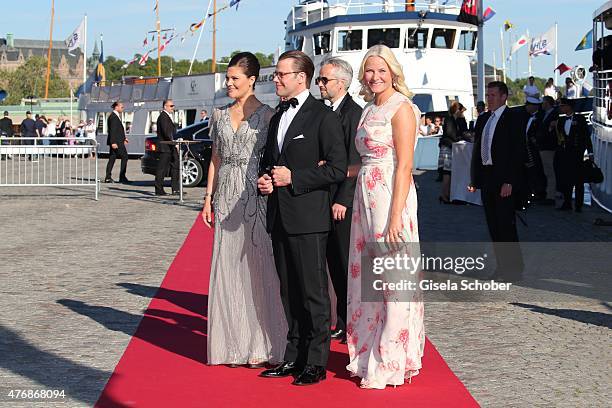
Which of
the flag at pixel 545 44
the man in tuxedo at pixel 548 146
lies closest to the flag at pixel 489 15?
the flag at pixel 545 44

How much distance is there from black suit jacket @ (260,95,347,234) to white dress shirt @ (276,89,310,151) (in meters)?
0.03

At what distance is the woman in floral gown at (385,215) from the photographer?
6141 mm

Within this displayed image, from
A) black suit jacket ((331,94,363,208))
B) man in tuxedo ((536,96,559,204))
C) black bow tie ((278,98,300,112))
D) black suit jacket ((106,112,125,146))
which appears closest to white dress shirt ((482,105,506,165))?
black suit jacket ((331,94,363,208))

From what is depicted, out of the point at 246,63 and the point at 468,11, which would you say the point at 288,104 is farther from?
the point at 468,11

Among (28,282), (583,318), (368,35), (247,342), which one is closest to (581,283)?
(583,318)

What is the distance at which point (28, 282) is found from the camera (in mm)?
10391

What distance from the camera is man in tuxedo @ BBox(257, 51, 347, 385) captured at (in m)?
6.22

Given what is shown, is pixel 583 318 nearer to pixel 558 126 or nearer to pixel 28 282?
pixel 28 282

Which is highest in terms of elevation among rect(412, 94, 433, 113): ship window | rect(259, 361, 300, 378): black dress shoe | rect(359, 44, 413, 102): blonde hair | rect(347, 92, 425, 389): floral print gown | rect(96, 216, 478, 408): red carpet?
rect(412, 94, 433, 113): ship window

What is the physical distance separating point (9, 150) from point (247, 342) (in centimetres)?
1775

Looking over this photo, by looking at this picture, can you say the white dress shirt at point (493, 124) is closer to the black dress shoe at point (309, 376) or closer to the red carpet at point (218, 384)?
the red carpet at point (218, 384)

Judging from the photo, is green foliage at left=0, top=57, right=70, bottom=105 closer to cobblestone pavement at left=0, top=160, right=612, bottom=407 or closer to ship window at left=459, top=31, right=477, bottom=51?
ship window at left=459, top=31, right=477, bottom=51

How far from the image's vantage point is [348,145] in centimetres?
692

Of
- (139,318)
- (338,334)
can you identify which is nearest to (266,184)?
(338,334)
